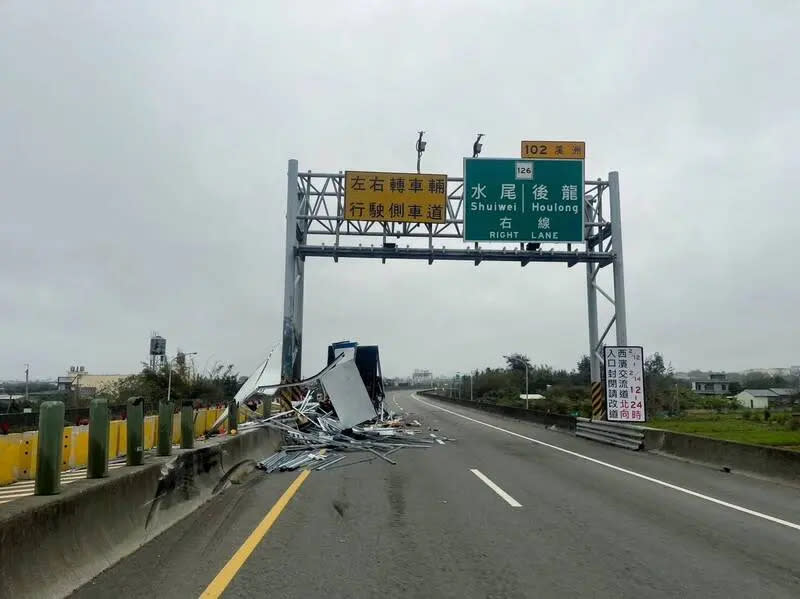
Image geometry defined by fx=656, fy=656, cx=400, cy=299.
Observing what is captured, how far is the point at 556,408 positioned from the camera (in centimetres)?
4866

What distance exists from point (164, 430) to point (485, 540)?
4.56 metres

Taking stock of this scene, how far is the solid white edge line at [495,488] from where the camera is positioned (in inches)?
376

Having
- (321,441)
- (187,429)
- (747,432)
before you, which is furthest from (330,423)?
(747,432)

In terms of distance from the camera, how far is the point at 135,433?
757cm

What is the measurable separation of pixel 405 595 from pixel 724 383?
134 metres

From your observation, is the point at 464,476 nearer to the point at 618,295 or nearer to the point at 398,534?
the point at 398,534

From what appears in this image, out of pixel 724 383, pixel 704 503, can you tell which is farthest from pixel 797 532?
pixel 724 383

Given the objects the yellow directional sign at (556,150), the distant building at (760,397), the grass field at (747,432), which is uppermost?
the yellow directional sign at (556,150)

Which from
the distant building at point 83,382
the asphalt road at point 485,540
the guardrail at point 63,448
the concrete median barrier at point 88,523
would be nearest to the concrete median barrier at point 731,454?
the asphalt road at point 485,540

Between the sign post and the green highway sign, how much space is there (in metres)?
3.95

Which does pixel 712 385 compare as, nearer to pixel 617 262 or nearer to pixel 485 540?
pixel 617 262

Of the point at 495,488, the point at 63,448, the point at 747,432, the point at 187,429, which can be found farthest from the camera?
the point at 747,432

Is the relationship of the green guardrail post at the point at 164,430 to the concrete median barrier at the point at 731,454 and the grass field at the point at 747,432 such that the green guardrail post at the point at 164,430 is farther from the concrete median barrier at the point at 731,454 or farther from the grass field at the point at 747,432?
the grass field at the point at 747,432

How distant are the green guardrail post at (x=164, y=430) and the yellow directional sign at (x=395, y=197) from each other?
42.5 ft
